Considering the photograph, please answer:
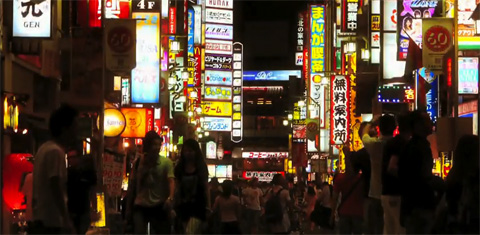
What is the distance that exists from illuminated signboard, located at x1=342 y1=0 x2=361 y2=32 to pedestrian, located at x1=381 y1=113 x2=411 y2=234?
24113 millimetres

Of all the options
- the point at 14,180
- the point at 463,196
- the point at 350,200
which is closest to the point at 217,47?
the point at 14,180

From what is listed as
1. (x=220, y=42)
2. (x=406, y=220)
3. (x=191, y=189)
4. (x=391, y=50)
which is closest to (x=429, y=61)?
(x=391, y=50)

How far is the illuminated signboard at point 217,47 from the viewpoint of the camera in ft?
209

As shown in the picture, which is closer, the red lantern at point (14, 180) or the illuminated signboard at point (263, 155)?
the red lantern at point (14, 180)

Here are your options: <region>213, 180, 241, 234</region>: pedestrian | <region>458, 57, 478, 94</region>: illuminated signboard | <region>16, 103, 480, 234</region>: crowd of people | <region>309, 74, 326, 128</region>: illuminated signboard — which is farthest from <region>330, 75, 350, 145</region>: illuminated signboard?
<region>213, 180, 241, 234</region>: pedestrian

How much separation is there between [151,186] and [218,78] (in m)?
51.4

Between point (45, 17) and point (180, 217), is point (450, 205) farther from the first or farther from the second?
point (45, 17)

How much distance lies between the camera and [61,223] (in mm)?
9016

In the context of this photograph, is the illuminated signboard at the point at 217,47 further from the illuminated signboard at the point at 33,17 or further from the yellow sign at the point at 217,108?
the illuminated signboard at the point at 33,17

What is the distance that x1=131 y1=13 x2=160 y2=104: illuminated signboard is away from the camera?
27.4m

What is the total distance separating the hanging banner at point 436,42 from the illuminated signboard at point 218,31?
148ft

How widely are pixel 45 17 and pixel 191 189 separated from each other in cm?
589

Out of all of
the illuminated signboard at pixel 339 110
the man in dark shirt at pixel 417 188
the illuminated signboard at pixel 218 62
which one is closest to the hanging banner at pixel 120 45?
the man in dark shirt at pixel 417 188

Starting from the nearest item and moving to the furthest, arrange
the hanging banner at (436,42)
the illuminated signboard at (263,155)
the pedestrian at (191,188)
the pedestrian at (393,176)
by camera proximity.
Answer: the pedestrian at (393,176)
the pedestrian at (191,188)
the hanging banner at (436,42)
the illuminated signboard at (263,155)
